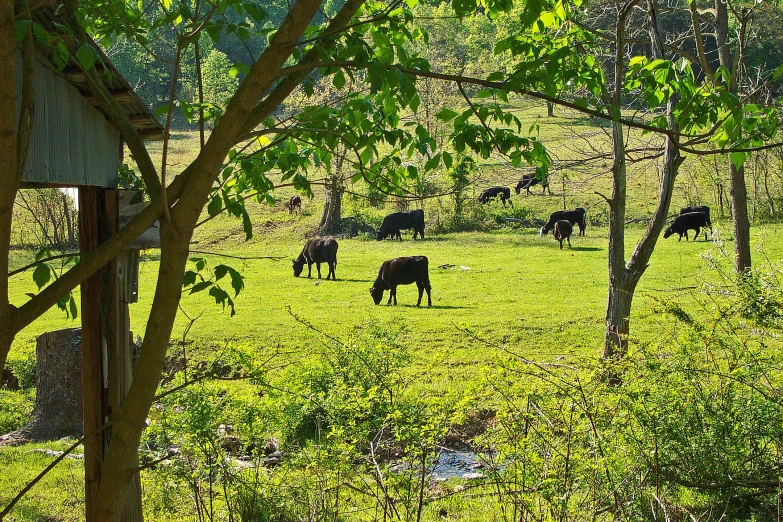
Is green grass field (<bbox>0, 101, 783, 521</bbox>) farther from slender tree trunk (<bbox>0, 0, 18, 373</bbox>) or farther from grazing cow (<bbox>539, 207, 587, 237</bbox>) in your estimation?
slender tree trunk (<bbox>0, 0, 18, 373</bbox>)

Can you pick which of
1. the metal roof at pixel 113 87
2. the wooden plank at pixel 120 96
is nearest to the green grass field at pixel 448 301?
the metal roof at pixel 113 87

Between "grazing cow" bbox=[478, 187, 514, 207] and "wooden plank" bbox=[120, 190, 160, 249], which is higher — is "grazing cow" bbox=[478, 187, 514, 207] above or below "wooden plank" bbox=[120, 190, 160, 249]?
above

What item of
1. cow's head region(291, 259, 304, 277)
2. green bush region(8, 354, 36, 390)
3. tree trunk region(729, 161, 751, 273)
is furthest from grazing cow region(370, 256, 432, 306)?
green bush region(8, 354, 36, 390)

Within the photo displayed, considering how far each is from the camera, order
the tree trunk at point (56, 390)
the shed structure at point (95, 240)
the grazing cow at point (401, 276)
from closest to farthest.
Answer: the shed structure at point (95, 240), the tree trunk at point (56, 390), the grazing cow at point (401, 276)

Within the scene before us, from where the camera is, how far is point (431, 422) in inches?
170

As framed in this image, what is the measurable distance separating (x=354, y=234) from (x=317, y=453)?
26.0m

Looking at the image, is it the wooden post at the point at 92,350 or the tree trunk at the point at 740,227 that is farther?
the tree trunk at the point at 740,227

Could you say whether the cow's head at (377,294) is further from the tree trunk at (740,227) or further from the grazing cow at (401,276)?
the tree trunk at (740,227)

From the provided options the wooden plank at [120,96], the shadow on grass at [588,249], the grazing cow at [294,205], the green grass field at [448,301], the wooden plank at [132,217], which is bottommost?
the green grass field at [448,301]

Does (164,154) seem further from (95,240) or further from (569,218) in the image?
(569,218)

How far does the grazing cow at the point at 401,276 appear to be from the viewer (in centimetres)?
1795

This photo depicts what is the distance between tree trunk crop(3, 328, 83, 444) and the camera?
380 inches

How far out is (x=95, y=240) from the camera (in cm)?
465

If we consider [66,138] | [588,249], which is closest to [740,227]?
[588,249]
